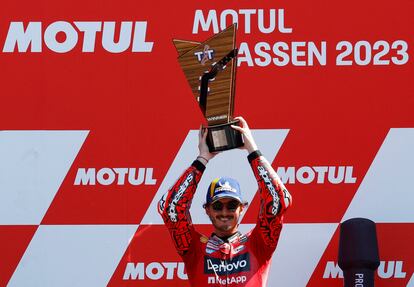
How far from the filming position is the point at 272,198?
9.77 ft

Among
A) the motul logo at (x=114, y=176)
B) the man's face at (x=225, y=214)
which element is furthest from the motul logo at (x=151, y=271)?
the man's face at (x=225, y=214)

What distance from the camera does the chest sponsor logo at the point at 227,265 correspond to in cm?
304

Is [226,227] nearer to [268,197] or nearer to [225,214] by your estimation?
[225,214]

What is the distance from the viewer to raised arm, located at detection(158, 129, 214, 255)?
3.03 m

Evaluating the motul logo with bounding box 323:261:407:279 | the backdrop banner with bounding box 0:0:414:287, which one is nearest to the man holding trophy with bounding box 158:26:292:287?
the backdrop banner with bounding box 0:0:414:287

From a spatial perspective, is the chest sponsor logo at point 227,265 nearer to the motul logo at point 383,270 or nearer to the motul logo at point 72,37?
the motul logo at point 383,270

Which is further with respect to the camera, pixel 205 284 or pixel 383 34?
pixel 383 34

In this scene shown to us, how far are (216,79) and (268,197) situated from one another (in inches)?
17.7

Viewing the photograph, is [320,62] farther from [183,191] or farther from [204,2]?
[183,191]

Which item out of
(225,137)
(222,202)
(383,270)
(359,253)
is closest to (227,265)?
(222,202)

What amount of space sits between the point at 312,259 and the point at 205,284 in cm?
57

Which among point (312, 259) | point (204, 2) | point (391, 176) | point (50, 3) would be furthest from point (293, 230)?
point (50, 3)

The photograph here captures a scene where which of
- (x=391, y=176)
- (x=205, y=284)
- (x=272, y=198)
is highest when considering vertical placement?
(x=391, y=176)

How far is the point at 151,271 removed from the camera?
135 inches
